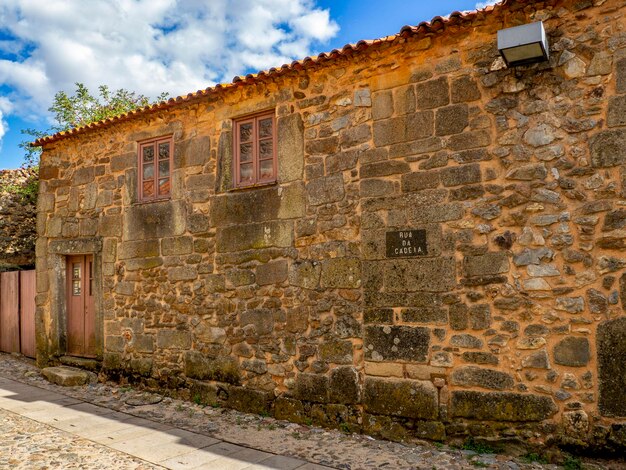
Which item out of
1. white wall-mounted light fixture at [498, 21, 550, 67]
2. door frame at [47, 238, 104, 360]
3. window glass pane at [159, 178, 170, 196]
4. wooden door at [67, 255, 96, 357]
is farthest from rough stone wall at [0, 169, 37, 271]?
white wall-mounted light fixture at [498, 21, 550, 67]

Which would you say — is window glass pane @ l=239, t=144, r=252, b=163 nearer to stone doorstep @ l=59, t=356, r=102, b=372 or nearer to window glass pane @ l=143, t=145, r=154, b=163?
window glass pane @ l=143, t=145, r=154, b=163

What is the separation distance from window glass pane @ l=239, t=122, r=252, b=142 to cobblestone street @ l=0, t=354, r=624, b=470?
335 cm

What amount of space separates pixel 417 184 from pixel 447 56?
1.27 metres

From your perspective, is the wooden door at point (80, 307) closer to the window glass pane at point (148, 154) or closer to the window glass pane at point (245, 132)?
the window glass pane at point (148, 154)

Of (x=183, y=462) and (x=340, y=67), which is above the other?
(x=340, y=67)

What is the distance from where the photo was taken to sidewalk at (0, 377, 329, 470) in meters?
4.45

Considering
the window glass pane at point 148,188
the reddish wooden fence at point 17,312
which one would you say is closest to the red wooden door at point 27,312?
the reddish wooden fence at point 17,312

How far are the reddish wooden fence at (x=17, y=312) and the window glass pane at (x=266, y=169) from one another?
540 cm

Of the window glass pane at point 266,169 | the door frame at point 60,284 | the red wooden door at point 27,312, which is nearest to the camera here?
the window glass pane at point 266,169

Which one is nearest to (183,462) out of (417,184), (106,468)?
(106,468)

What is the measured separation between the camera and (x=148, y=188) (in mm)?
7242

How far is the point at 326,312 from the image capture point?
5.44 meters

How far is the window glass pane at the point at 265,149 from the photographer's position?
613 cm

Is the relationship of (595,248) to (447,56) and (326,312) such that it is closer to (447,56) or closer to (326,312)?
(447,56)
